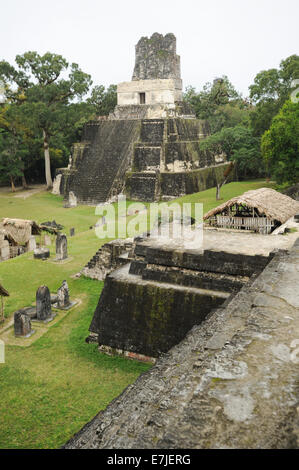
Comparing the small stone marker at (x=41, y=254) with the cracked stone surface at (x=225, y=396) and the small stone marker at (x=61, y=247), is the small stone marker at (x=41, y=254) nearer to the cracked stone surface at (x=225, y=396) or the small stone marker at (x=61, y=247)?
the small stone marker at (x=61, y=247)

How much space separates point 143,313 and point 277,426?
4389 mm

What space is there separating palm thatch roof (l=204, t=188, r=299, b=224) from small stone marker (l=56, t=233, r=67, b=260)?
4618 millimetres

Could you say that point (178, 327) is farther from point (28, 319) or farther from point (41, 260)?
point (41, 260)

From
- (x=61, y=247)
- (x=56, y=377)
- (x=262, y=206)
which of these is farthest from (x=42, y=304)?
(x=262, y=206)

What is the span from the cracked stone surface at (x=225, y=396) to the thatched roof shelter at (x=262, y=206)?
5551 millimetres

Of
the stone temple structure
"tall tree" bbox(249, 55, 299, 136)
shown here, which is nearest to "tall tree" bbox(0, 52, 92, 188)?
the stone temple structure

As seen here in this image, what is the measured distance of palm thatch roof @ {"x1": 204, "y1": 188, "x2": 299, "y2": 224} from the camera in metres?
9.35

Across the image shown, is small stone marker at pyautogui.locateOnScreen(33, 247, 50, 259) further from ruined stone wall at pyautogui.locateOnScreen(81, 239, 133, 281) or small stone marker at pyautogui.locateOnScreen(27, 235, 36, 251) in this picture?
ruined stone wall at pyautogui.locateOnScreen(81, 239, 133, 281)

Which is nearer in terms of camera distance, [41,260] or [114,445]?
[114,445]

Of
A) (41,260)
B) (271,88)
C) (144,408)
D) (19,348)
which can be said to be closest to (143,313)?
(19,348)

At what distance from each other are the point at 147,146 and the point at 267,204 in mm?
13031

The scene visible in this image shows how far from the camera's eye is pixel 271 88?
741 inches

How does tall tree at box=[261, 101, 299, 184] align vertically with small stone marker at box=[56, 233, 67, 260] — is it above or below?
above
